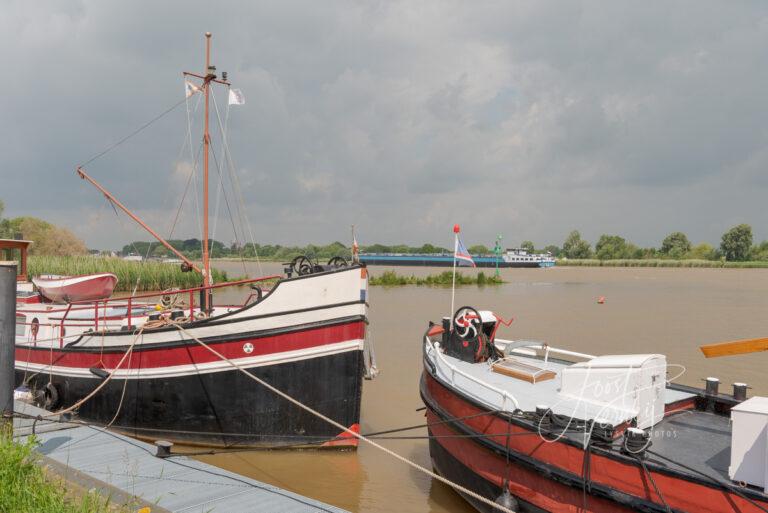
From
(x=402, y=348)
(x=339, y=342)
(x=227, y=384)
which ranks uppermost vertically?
(x=339, y=342)

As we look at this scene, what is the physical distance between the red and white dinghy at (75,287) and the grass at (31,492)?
Result: 31.1 feet

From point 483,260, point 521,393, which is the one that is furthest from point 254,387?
point 483,260

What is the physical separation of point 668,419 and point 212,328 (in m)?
6.60

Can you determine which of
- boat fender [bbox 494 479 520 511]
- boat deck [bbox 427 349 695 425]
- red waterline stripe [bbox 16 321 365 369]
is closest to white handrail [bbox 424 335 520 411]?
boat deck [bbox 427 349 695 425]

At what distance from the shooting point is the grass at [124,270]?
32844 mm

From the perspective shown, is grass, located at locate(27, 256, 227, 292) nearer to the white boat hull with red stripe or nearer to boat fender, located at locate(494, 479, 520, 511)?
the white boat hull with red stripe

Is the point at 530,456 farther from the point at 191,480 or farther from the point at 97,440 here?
the point at 97,440

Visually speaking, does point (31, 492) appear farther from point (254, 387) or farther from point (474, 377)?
point (474, 377)

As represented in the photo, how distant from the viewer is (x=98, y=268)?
111 feet

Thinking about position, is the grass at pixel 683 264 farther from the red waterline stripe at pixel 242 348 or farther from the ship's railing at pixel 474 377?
the red waterline stripe at pixel 242 348

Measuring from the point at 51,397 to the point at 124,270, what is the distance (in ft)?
91.0

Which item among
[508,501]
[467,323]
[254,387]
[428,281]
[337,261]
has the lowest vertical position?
[428,281]

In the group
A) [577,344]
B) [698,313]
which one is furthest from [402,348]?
[698,313]

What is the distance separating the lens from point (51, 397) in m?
10.7
